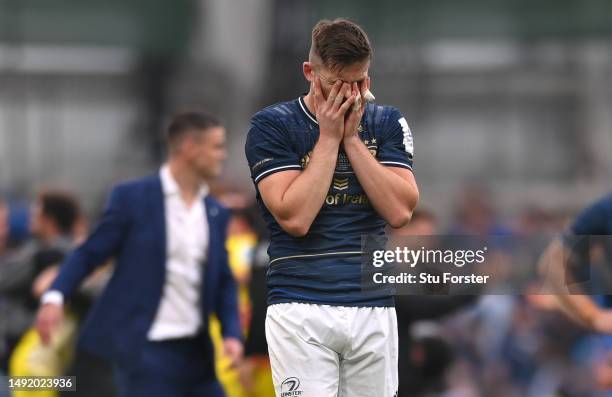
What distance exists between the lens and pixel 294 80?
61.4 feet

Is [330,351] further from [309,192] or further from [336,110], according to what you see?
[336,110]

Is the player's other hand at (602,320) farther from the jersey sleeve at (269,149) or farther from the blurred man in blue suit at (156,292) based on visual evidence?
the jersey sleeve at (269,149)

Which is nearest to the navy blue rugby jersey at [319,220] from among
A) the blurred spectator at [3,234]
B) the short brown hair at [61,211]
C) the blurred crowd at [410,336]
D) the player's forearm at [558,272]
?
the player's forearm at [558,272]

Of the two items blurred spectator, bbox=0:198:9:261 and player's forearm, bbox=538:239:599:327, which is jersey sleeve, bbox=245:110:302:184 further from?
blurred spectator, bbox=0:198:9:261

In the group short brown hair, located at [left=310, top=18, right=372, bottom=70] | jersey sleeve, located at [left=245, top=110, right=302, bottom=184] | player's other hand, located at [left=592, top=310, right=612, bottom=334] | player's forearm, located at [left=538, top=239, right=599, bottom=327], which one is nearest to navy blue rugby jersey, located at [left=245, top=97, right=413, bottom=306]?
jersey sleeve, located at [left=245, top=110, right=302, bottom=184]

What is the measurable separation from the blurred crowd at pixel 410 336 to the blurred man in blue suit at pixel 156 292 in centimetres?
41

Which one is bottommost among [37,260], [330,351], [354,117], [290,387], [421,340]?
[421,340]

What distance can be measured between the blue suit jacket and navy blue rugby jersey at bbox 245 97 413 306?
2.59 meters

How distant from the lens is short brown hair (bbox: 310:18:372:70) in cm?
480

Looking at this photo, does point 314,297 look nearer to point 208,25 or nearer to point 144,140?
point 144,140

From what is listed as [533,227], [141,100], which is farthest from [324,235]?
[141,100]

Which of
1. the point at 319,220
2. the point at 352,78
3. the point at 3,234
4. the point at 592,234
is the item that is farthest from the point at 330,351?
the point at 3,234

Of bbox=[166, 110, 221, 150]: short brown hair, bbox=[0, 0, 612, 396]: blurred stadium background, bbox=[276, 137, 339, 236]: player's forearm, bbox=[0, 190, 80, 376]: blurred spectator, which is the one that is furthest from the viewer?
bbox=[0, 0, 612, 396]: blurred stadium background

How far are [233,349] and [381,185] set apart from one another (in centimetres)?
290
